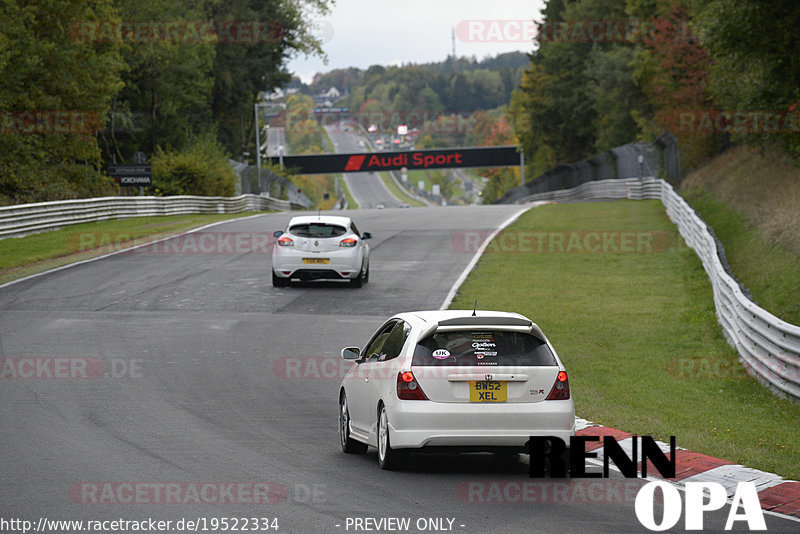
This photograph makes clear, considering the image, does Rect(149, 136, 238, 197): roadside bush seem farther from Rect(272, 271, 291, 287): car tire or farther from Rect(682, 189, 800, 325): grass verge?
Rect(272, 271, 291, 287): car tire

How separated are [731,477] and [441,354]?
251cm

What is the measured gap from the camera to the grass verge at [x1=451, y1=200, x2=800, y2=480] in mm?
11227

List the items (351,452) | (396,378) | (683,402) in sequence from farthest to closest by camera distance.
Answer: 1. (683,402)
2. (351,452)
3. (396,378)

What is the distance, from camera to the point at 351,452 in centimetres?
1026

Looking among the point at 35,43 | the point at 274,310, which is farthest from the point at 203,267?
the point at 35,43

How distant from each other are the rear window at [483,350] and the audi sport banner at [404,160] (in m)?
97.9

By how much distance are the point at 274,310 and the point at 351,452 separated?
38.0ft

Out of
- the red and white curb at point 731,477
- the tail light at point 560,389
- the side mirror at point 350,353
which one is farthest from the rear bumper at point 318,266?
the tail light at point 560,389

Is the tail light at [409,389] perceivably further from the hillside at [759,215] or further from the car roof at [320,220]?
the car roof at [320,220]

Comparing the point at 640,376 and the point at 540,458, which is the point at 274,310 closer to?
the point at 640,376

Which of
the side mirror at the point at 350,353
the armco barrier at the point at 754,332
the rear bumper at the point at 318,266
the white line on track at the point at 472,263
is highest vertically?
the side mirror at the point at 350,353

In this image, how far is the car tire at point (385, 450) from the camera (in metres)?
9.20

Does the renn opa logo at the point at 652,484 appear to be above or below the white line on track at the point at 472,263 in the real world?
above

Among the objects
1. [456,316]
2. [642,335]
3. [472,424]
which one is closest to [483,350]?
[456,316]
